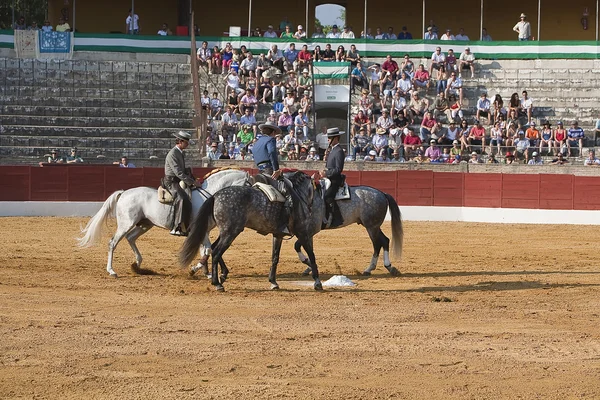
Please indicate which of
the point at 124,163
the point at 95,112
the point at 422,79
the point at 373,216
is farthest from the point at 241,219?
the point at 422,79

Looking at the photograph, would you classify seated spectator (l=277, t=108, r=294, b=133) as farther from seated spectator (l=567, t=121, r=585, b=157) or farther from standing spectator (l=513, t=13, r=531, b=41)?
standing spectator (l=513, t=13, r=531, b=41)

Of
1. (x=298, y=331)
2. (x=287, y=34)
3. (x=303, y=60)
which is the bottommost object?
(x=298, y=331)

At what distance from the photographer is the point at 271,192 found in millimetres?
13008

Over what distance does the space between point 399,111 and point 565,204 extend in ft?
21.6

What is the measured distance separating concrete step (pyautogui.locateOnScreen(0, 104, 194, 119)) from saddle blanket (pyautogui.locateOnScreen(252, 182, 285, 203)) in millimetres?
19487

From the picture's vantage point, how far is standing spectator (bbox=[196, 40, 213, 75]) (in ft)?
110

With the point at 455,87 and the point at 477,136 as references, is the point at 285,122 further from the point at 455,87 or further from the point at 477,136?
the point at 455,87

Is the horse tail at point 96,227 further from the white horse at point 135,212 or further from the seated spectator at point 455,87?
the seated spectator at point 455,87

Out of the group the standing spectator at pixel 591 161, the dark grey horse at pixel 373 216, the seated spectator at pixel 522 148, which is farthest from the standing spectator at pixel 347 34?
the dark grey horse at pixel 373 216

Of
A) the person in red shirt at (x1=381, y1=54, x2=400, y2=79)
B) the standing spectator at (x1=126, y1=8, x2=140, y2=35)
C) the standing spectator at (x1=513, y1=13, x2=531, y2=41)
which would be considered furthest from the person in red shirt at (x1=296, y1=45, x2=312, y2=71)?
the standing spectator at (x1=513, y1=13, x2=531, y2=41)

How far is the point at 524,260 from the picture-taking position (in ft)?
58.3

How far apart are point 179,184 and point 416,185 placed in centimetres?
1365

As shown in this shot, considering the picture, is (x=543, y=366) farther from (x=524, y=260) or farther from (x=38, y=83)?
(x=38, y=83)

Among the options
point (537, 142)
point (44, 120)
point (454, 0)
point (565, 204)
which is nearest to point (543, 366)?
point (565, 204)
